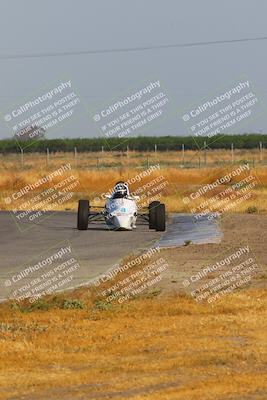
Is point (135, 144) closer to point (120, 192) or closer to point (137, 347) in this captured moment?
point (120, 192)

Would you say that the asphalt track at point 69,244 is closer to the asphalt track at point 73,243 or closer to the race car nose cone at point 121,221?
the asphalt track at point 73,243

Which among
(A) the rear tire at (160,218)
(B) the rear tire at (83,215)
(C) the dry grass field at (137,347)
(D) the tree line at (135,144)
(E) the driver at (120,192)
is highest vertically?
(C) the dry grass field at (137,347)

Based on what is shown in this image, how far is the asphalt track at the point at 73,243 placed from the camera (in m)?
20.7

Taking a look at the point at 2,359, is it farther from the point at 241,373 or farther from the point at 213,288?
the point at 213,288

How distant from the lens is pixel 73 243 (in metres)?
28.5

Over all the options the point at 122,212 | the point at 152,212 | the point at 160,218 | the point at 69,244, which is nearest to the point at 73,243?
the point at 69,244

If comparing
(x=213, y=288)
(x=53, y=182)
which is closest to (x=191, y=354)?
(x=213, y=288)

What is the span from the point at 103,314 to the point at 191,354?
3537 millimetres

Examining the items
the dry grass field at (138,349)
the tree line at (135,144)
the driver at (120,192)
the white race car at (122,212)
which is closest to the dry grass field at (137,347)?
the dry grass field at (138,349)

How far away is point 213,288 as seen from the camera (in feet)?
57.1

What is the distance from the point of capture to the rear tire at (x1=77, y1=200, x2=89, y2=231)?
32125mm

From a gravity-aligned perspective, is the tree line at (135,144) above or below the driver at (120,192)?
below

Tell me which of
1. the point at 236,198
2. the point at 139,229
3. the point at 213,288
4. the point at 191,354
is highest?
the point at 191,354

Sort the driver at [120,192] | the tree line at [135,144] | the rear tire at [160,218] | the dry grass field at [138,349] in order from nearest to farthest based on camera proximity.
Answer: the dry grass field at [138,349]
the driver at [120,192]
the rear tire at [160,218]
the tree line at [135,144]
